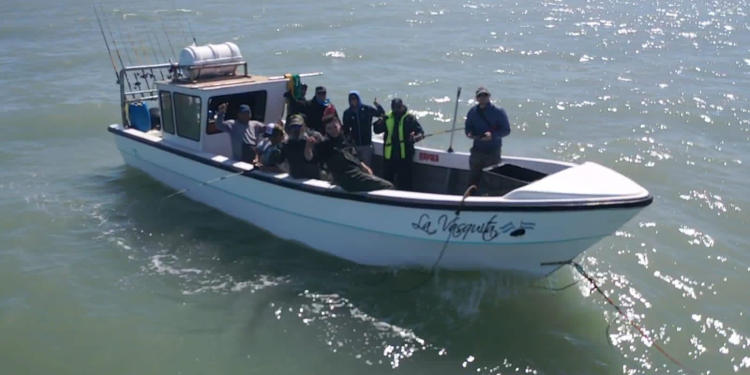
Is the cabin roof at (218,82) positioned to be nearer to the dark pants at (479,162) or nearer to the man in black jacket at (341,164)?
the man in black jacket at (341,164)

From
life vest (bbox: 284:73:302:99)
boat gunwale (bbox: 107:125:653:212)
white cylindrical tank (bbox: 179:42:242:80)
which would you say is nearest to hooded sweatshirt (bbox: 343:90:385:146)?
life vest (bbox: 284:73:302:99)

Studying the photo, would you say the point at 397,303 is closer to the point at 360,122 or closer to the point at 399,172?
the point at 399,172

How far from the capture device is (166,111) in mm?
10781

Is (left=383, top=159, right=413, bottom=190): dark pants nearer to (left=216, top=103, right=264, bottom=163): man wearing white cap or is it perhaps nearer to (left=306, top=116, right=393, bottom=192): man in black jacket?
(left=306, top=116, right=393, bottom=192): man in black jacket

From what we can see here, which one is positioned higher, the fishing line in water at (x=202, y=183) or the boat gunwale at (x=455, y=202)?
the boat gunwale at (x=455, y=202)

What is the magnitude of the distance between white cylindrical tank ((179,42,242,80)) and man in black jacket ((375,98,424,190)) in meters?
2.94

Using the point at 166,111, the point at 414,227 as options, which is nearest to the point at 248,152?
Result: the point at 166,111

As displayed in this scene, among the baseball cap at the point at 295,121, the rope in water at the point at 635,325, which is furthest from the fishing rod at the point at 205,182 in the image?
the rope in water at the point at 635,325

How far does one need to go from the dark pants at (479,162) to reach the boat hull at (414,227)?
1210 mm

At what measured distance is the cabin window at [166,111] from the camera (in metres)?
10.7

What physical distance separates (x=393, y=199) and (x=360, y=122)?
2086 mm

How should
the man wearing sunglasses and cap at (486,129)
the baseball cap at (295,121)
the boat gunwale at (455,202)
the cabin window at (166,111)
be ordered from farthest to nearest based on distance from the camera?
1. the cabin window at (166,111)
2. the baseball cap at (295,121)
3. the man wearing sunglasses and cap at (486,129)
4. the boat gunwale at (455,202)

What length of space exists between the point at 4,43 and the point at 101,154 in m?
15.6

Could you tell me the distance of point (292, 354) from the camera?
7504 mm
